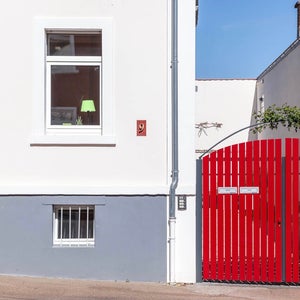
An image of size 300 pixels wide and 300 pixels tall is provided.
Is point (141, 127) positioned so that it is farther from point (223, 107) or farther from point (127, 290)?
point (223, 107)

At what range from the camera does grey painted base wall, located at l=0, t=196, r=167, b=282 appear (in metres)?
7.00

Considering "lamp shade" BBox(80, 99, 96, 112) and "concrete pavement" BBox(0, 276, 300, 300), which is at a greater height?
"lamp shade" BBox(80, 99, 96, 112)

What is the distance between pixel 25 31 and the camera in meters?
7.07

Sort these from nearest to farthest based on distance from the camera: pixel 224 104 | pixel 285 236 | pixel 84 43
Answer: pixel 285 236
pixel 84 43
pixel 224 104

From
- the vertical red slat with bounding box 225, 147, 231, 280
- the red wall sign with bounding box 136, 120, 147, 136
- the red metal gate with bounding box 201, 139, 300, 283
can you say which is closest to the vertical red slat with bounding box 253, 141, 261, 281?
the red metal gate with bounding box 201, 139, 300, 283

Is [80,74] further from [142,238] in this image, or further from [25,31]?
[142,238]

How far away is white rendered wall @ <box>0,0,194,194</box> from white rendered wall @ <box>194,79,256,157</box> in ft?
50.4

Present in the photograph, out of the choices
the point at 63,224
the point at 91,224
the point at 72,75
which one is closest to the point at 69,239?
the point at 63,224

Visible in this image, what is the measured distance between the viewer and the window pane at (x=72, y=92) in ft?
24.1

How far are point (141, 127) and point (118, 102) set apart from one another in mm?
491

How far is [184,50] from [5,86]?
2.63 m

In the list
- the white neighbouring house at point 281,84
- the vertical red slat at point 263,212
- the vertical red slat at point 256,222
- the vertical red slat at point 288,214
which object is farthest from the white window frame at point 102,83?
the white neighbouring house at point 281,84

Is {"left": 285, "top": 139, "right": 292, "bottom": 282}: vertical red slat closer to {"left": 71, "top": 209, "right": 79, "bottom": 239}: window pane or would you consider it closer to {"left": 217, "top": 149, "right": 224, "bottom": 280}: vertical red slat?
{"left": 217, "top": 149, "right": 224, "bottom": 280}: vertical red slat

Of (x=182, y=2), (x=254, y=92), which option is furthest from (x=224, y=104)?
(x=182, y=2)
